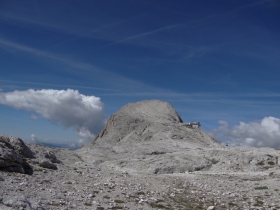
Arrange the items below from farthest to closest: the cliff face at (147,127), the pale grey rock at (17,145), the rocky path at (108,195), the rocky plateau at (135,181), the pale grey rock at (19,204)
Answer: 1. the cliff face at (147,127)
2. the pale grey rock at (17,145)
3. the rocky plateau at (135,181)
4. the rocky path at (108,195)
5. the pale grey rock at (19,204)

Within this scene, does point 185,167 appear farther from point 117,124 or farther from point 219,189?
point 117,124

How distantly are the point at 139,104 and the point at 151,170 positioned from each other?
89.6m

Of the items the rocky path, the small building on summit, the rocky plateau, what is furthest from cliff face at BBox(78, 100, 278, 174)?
the rocky path

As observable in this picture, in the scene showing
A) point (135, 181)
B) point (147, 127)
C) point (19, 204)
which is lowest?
point (19, 204)

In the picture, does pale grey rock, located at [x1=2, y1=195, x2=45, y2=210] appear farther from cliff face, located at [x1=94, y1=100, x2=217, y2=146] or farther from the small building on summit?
the small building on summit

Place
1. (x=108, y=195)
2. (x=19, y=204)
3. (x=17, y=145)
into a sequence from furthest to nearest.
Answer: (x=17, y=145) < (x=108, y=195) < (x=19, y=204)

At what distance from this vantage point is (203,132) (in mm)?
108125

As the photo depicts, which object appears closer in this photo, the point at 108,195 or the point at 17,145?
the point at 108,195

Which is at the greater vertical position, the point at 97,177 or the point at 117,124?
the point at 117,124

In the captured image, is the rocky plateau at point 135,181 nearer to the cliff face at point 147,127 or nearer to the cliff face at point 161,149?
the cliff face at point 161,149

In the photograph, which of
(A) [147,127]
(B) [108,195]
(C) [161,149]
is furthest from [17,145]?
(A) [147,127]

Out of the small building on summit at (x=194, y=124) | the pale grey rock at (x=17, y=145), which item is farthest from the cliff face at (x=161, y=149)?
the pale grey rock at (x=17, y=145)

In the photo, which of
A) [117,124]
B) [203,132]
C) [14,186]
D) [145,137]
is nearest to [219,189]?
[14,186]

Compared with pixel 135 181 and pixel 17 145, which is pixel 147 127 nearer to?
pixel 135 181
